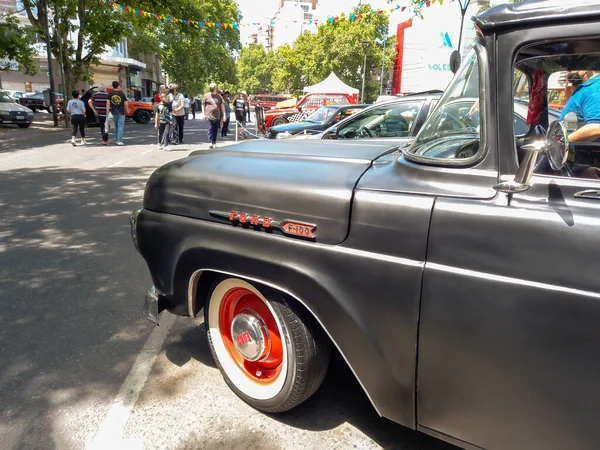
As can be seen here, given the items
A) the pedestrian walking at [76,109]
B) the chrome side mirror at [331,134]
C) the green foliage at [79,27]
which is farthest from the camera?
the green foliage at [79,27]

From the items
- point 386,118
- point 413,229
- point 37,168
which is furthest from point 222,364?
point 37,168

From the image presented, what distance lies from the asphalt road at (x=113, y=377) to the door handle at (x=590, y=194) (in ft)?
4.56

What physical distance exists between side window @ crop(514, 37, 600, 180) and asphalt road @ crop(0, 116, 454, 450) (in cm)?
145

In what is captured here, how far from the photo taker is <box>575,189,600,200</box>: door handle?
1.42 meters

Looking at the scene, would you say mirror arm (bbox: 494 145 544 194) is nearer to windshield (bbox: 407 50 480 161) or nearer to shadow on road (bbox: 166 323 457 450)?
windshield (bbox: 407 50 480 161)

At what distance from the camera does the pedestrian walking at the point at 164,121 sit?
13.0 m

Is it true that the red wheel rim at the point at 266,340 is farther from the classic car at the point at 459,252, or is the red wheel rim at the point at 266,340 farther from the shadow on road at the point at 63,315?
the shadow on road at the point at 63,315

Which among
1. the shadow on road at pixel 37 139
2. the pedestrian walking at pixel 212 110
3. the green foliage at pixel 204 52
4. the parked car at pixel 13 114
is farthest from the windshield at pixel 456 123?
the green foliage at pixel 204 52

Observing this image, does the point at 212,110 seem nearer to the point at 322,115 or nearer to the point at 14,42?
the point at 322,115

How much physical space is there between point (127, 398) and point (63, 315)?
124 cm

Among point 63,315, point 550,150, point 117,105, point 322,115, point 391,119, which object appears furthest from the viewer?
point 117,105

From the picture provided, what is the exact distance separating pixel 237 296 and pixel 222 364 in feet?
1.41

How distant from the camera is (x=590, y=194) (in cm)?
143

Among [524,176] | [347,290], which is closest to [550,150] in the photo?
[524,176]
